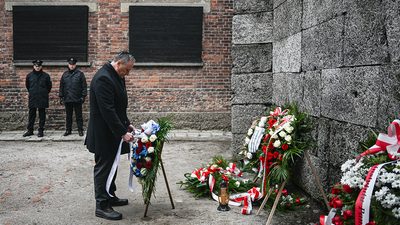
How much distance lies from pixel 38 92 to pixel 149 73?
307 centimetres

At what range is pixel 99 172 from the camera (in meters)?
4.27

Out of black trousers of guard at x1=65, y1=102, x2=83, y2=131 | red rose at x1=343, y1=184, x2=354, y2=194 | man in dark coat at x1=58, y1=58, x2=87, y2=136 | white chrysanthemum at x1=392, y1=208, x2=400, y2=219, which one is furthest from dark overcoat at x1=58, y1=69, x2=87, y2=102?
white chrysanthemum at x1=392, y1=208, x2=400, y2=219

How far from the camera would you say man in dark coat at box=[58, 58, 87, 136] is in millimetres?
10016

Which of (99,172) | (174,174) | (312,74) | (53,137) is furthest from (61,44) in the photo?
(312,74)

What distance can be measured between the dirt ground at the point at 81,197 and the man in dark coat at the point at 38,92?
82.1 inches

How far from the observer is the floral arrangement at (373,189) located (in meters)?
2.31

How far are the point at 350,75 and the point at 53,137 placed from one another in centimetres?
811

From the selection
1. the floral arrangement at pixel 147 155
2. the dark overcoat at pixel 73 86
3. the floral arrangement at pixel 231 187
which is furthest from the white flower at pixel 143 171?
the dark overcoat at pixel 73 86

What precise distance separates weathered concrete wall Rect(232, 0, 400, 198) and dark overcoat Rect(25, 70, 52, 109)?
582 cm

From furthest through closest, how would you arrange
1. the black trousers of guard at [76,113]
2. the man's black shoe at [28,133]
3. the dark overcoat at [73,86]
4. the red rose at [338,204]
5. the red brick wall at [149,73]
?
the red brick wall at [149,73] → the black trousers of guard at [76,113] → the dark overcoat at [73,86] → the man's black shoe at [28,133] → the red rose at [338,204]

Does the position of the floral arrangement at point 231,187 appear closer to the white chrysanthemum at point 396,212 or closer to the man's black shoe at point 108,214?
the man's black shoe at point 108,214

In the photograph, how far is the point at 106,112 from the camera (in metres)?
4.05

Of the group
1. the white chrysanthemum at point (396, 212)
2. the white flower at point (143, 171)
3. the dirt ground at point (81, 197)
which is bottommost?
the dirt ground at point (81, 197)

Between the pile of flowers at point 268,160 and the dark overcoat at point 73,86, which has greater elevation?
the dark overcoat at point 73,86
